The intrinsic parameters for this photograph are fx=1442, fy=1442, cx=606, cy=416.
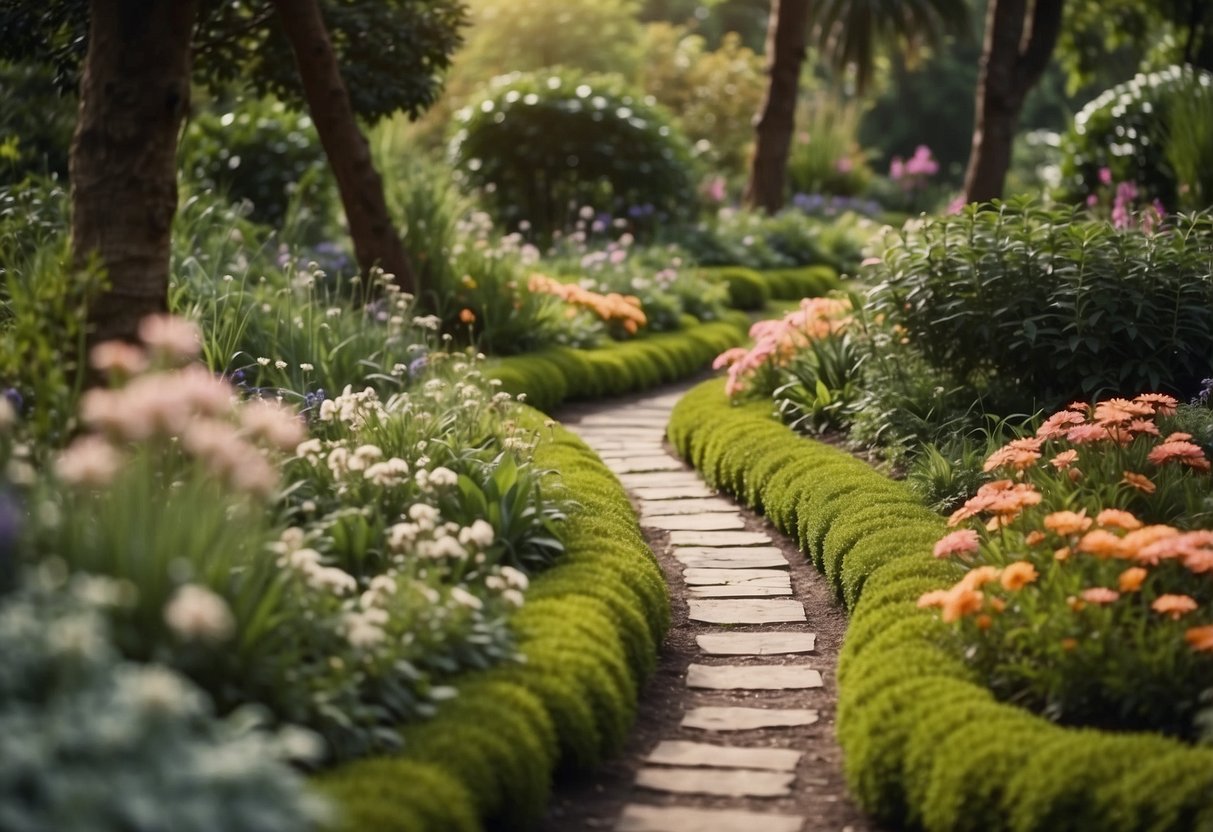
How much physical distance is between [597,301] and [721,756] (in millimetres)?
7080

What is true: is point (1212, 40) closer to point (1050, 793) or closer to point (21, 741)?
point (1050, 793)

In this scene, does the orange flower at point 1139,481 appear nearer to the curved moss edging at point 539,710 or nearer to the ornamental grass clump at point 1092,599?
the ornamental grass clump at point 1092,599

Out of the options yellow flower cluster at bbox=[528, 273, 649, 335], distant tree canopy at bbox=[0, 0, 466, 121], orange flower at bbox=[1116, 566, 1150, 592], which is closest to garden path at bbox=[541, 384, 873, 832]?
orange flower at bbox=[1116, 566, 1150, 592]

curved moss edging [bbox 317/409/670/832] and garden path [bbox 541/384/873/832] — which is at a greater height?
curved moss edging [bbox 317/409/670/832]

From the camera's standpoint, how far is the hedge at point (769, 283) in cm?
1505

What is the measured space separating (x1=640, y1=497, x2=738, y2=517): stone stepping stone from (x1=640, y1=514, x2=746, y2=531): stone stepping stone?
0.25 ft

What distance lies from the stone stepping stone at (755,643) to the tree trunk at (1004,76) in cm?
838

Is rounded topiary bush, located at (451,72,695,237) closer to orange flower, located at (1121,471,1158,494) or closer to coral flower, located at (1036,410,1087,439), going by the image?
coral flower, located at (1036,410,1087,439)

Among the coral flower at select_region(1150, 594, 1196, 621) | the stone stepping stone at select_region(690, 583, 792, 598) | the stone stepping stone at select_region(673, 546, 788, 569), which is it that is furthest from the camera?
the stone stepping stone at select_region(673, 546, 788, 569)

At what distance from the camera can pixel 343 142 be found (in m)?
9.12

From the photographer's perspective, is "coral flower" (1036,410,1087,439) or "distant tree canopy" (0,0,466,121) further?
"distant tree canopy" (0,0,466,121)

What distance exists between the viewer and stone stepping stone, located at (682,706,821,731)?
5.01 meters

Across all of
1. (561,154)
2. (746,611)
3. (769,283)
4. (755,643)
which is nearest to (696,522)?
(746,611)

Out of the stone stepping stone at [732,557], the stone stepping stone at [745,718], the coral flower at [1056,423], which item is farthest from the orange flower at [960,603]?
the stone stepping stone at [732,557]
